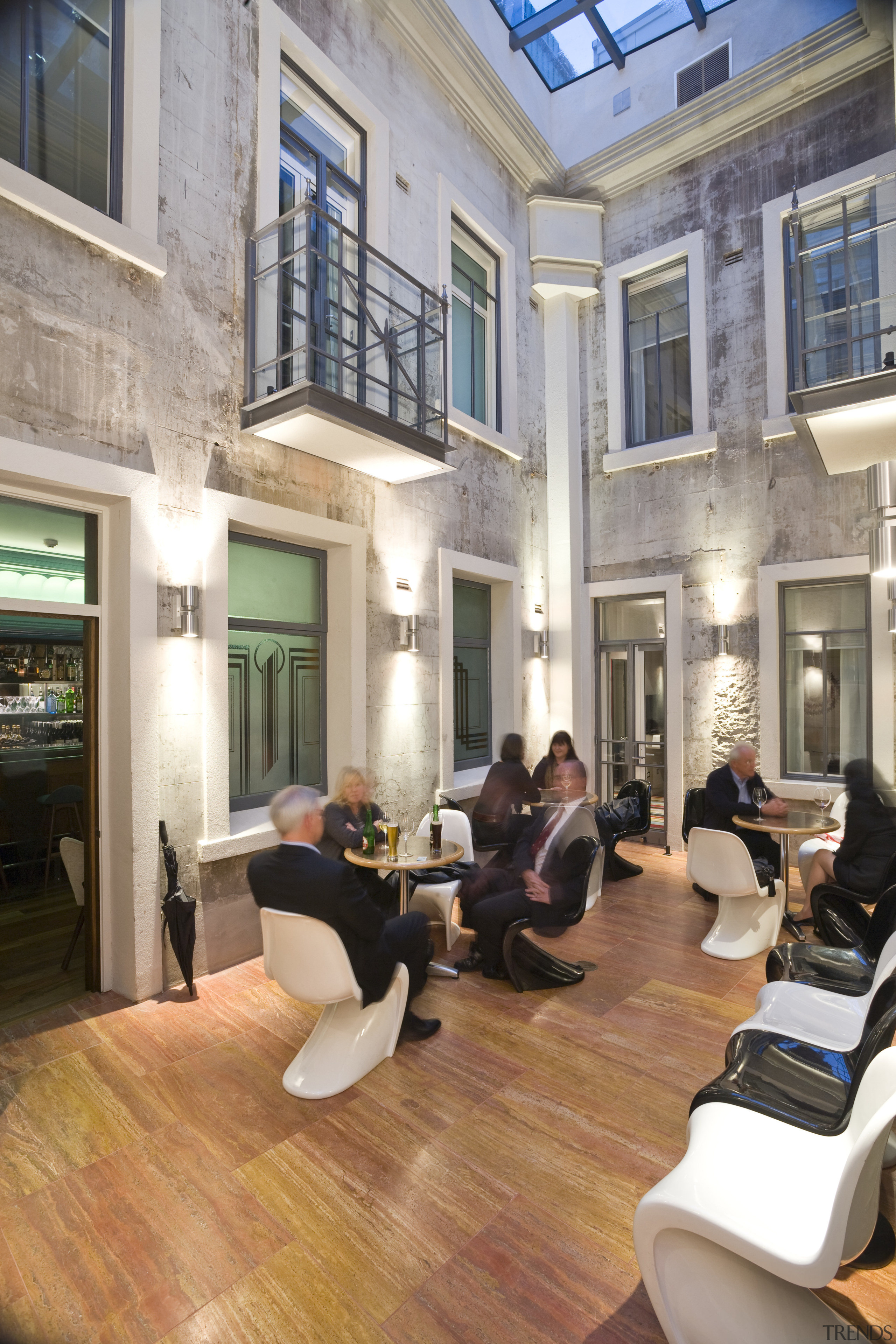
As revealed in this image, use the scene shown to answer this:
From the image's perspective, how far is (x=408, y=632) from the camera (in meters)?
6.19

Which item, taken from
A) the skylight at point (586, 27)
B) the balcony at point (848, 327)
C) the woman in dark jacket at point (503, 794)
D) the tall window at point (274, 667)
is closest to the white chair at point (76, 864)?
the tall window at point (274, 667)

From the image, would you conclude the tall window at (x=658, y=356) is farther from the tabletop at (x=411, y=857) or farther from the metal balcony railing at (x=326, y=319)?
the tabletop at (x=411, y=857)

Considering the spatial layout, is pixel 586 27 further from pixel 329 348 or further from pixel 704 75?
pixel 329 348

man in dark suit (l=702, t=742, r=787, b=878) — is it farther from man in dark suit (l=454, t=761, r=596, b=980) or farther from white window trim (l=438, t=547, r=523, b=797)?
white window trim (l=438, t=547, r=523, b=797)

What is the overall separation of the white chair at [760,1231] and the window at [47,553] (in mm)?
3966

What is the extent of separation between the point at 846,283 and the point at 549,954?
5.74 m

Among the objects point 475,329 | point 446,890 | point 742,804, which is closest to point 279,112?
point 475,329

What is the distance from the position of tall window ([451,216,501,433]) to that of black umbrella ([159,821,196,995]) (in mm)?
5202

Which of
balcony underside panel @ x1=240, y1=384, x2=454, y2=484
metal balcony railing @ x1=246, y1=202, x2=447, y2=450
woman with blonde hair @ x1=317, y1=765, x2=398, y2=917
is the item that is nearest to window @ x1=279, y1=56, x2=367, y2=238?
metal balcony railing @ x1=246, y1=202, x2=447, y2=450

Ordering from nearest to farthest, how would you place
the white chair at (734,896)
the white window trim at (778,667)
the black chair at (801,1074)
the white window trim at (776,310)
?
the black chair at (801,1074)
the white chair at (734,896)
the white window trim at (778,667)
the white window trim at (776,310)

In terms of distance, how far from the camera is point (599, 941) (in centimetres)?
495

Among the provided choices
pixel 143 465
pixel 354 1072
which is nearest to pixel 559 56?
pixel 143 465

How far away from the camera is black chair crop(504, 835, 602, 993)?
413 cm

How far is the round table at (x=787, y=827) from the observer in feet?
15.5
